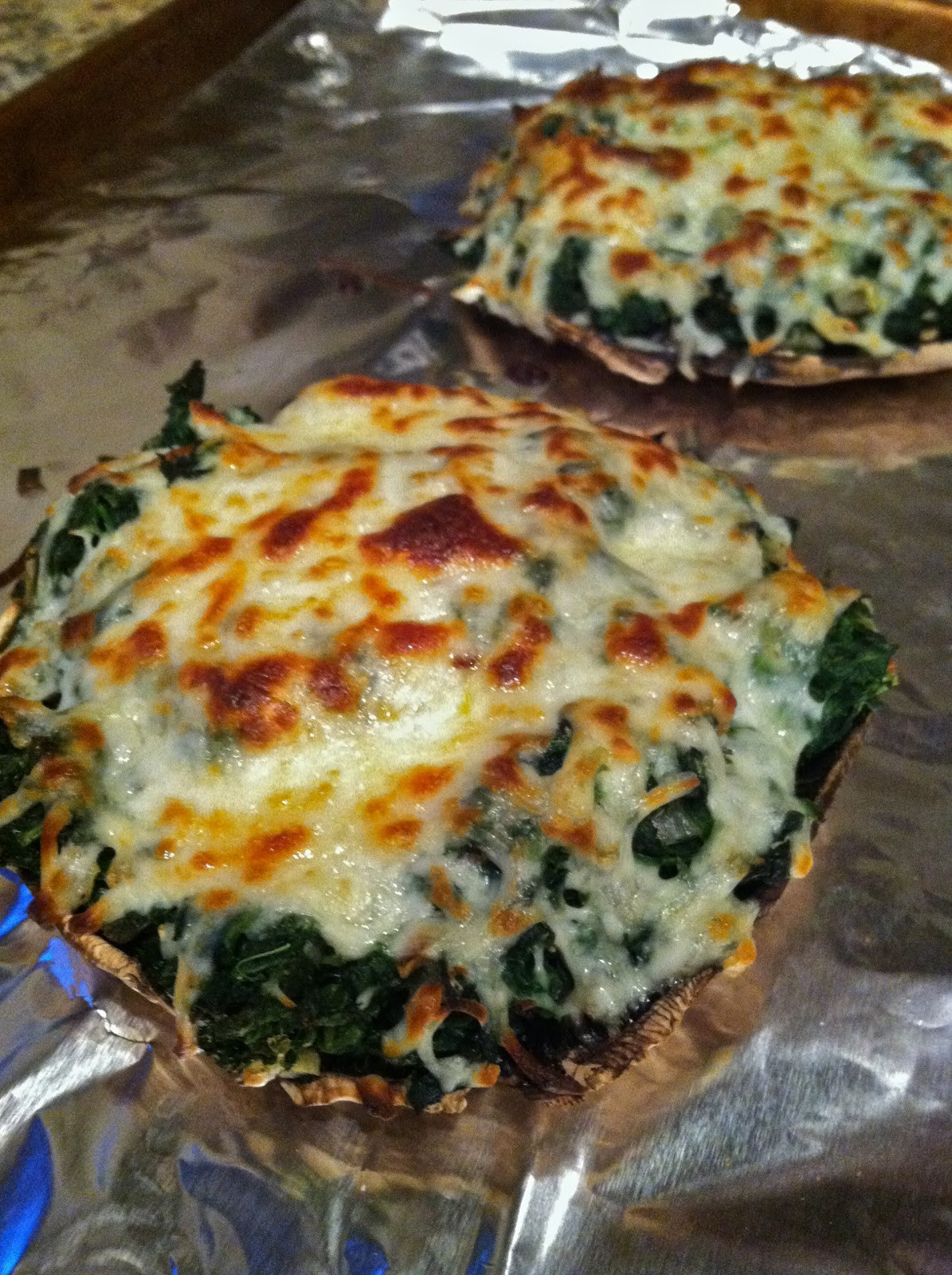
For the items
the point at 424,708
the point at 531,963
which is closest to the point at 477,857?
the point at 531,963

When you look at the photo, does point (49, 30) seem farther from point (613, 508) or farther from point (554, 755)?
point (554, 755)

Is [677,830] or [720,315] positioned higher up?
[720,315]

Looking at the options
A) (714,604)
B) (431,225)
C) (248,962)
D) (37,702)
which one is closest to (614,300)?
(431,225)

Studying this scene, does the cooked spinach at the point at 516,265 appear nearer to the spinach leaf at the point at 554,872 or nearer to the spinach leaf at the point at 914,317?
the spinach leaf at the point at 914,317

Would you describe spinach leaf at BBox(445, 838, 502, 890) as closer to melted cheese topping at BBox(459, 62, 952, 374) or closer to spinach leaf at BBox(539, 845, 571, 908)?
spinach leaf at BBox(539, 845, 571, 908)

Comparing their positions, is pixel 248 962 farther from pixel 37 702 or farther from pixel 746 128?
pixel 746 128

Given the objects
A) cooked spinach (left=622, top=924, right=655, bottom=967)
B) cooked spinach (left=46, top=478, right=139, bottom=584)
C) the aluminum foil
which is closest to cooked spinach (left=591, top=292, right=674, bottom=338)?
the aluminum foil

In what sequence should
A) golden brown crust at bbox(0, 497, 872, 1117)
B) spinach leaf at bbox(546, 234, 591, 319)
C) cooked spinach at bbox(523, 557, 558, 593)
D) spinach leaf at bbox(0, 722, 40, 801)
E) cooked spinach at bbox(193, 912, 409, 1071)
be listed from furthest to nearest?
spinach leaf at bbox(546, 234, 591, 319) → cooked spinach at bbox(523, 557, 558, 593) → spinach leaf at bbox(0, 722, 40, 801) → golden brown crust at bbox(0, 497, 872, 1117) → cooked spinach at bbox(193, 912, 409, 1071)
